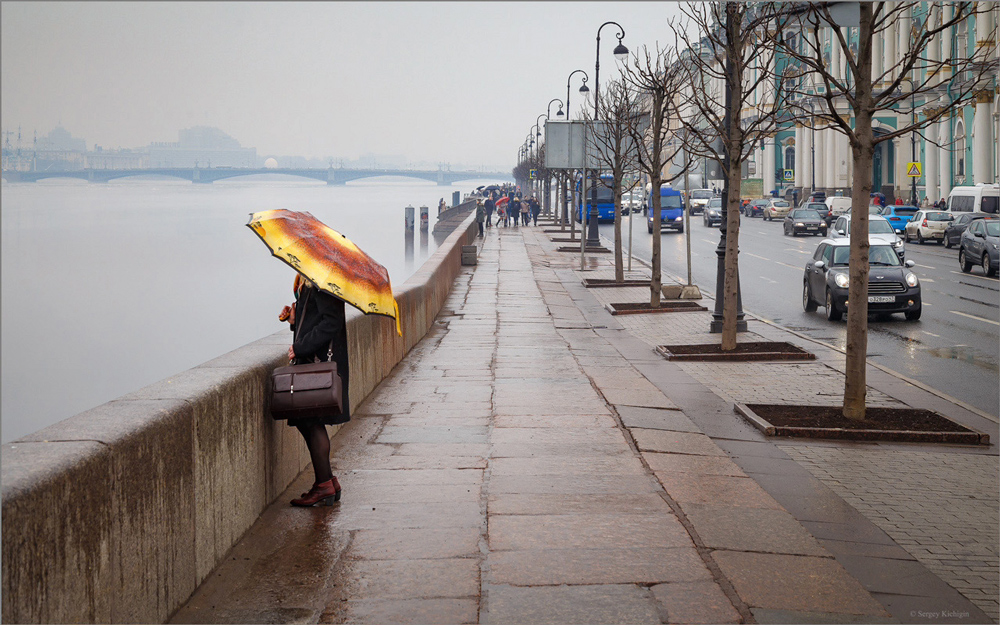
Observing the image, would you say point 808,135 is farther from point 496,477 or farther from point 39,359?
point 496,477

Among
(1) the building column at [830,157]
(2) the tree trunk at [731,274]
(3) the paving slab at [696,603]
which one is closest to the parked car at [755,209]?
(1) the building column at [830,157]

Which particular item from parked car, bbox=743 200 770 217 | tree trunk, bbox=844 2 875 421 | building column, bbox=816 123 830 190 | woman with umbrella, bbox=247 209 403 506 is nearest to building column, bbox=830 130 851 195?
building column, bbox=816 123 830 190

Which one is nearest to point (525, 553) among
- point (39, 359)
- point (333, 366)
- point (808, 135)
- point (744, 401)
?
point (333, 366)

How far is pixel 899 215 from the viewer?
4950 centimetres

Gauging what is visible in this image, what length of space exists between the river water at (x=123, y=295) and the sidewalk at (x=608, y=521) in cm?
1380

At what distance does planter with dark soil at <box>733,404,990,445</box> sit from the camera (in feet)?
29.0

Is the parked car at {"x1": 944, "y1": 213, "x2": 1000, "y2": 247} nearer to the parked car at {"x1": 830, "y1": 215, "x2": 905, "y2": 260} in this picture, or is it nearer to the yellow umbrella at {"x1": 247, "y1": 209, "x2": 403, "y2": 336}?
the parked car at {"x1": 830, "y1": 215, "x2": 905, "y2": 260}

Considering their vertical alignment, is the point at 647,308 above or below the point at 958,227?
below

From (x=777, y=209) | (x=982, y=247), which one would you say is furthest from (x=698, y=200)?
(x=982, y=247)

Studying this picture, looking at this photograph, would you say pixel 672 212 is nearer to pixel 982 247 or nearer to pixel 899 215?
pixel 899 215

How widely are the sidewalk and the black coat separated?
881mm

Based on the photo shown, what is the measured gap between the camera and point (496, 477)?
6738mm

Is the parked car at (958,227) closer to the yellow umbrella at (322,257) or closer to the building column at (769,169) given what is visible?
the yellow umbrella at (322,257)

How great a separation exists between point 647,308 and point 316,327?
14.6 metres
